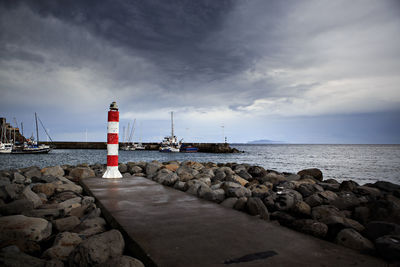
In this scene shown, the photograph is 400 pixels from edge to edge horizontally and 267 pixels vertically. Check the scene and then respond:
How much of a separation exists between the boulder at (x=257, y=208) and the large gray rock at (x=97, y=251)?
5.38 feet

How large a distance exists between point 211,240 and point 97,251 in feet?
2.80

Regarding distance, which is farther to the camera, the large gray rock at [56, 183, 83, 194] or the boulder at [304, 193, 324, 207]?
the large gray rock at [56, 183, 83, 194]

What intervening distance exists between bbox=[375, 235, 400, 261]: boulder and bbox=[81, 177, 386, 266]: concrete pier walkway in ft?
0.69

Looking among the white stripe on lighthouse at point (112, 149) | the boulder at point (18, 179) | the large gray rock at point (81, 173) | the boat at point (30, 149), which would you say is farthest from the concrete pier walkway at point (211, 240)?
the boat at point (30, 149)

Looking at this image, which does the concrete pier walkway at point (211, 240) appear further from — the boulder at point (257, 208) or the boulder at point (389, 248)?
the boulder at point (257, 208)

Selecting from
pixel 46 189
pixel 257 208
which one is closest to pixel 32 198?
pixel 46 189

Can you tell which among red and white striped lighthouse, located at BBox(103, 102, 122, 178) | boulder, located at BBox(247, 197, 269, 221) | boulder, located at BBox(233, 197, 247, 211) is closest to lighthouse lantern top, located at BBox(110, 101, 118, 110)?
red and white striped lighthouse, located at BBox(103, 102, 122, 178)

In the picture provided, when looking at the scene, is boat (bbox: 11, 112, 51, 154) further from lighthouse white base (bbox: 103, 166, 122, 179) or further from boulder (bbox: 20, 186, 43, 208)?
boulder (bbox: 20, 186, 43, 208)

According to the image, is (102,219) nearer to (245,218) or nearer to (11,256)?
(11,256)

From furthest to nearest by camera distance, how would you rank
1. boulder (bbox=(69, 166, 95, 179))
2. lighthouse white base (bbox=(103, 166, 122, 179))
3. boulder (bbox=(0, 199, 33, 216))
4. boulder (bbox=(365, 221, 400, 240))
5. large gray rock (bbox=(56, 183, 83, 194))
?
1. boulder (bbox=(69, 166, 95, 179))
2. lighthouse white base (bbox=(103, 166, 122, 179))
3. large gray rock (bbox=(56, 183, 83, 194))
4. boulder (bbox=(0, 199, 33, 216))
5. boulder (bbox=(365, 221, 400, 240))

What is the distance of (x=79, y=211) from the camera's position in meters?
3.52

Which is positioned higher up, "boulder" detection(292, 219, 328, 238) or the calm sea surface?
"boulder" detection(292, 219, 328, 238)

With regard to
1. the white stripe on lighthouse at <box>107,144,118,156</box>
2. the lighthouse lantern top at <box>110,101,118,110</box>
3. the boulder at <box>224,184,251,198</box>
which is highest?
the lighthouse lantern top at <box>110,101,118,110</box>

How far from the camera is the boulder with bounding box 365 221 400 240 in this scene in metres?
2.28
